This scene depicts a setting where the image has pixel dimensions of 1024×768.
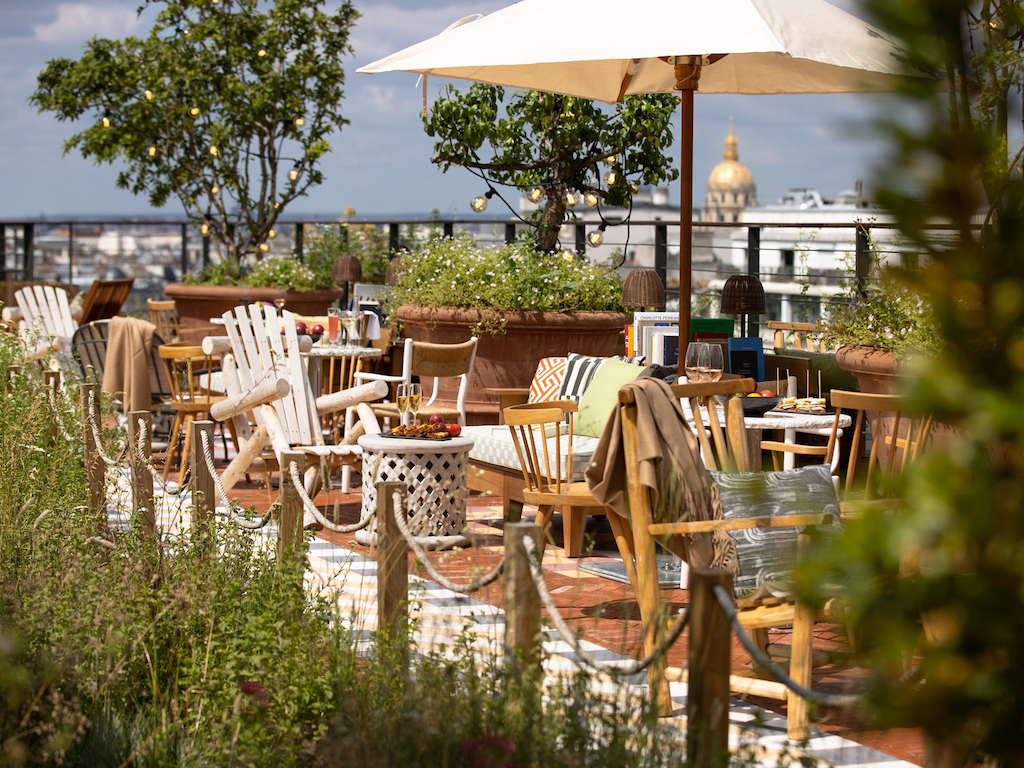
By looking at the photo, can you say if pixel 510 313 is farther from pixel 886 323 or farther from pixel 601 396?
pixel 886 323

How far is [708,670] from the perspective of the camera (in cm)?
190

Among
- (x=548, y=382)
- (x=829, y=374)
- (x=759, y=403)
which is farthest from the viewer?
(x=829, y=374)

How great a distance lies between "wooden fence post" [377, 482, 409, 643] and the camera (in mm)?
2744

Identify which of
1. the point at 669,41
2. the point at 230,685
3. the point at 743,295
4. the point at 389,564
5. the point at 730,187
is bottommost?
the point at 230,685

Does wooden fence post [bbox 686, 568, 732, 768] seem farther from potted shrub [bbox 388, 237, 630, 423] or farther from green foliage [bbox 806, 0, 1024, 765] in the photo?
potted shrub [bbox 388, 237, 630, 423]

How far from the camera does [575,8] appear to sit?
15.3 ft

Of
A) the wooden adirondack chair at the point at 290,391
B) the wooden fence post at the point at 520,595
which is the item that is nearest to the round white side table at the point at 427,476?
the wooden adirondack chair at the point at 290,391

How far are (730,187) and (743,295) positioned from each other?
143m

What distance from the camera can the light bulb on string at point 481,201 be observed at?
9.96 m

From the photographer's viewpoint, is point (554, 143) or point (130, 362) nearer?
point (130, 362)

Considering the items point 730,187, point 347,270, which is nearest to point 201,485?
→ point 347,270

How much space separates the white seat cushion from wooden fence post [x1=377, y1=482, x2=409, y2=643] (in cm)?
228

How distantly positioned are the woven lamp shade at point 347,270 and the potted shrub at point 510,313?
3.14 meters

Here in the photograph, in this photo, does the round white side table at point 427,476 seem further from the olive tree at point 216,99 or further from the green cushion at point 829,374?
the olive tree at point 216,99
